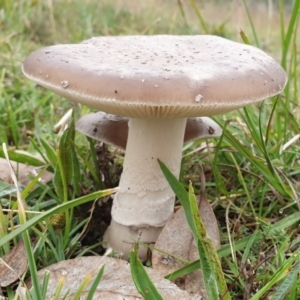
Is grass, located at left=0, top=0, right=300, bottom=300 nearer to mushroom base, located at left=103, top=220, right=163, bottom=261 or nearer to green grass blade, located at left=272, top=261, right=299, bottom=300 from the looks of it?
green grass blade, located at left=272, top=261, right=299, bottom=300

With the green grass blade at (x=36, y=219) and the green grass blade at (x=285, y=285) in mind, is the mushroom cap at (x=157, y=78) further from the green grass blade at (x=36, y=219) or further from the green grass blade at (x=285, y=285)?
the green grass blade at (x=285, y=285)

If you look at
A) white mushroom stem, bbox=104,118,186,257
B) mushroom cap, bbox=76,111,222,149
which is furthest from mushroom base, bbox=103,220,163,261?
Result: mushroom cap, bbox=76,111,222,149

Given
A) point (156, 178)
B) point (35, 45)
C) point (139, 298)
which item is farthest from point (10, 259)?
point (35, 45)

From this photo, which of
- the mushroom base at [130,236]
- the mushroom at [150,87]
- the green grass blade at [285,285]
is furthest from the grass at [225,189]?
the mushroom at [150,87]

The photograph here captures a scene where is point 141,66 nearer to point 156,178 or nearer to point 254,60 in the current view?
point 254,60

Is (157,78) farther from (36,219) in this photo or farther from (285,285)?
(285,285)
